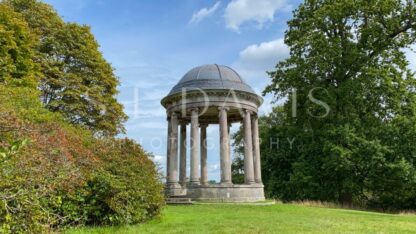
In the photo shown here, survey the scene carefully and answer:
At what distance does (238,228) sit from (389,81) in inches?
795

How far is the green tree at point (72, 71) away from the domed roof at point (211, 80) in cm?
636

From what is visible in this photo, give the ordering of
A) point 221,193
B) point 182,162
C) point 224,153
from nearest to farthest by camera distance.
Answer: point 221,193 → point 224,153 → point 182,162

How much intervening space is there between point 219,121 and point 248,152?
3229 mm

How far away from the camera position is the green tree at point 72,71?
89.2 ft

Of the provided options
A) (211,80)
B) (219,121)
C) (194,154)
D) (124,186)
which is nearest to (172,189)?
(194,154)

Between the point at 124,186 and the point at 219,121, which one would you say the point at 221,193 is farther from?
the point at 124,186

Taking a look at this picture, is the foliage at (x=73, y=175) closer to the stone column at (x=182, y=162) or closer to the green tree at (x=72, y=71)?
the green tree at (x=72, y=71)

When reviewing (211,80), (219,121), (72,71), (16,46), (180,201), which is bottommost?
(180,201)

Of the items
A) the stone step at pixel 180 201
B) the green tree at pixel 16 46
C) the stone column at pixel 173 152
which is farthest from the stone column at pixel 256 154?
the green tree at pixel 16 46

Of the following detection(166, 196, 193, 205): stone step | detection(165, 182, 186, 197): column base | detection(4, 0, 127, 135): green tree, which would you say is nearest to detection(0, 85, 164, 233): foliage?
detection(166, 196, 193, 205): stone step

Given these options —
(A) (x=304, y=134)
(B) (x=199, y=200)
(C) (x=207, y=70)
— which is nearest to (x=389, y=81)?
(A) (x=304, y=134)

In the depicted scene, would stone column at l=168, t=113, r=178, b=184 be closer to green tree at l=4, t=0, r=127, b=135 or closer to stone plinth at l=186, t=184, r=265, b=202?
stone plinth at l=186, t=184, r=265, b=202

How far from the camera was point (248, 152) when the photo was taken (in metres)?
26.6

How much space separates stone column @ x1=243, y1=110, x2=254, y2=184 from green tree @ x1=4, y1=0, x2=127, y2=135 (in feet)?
35.8
